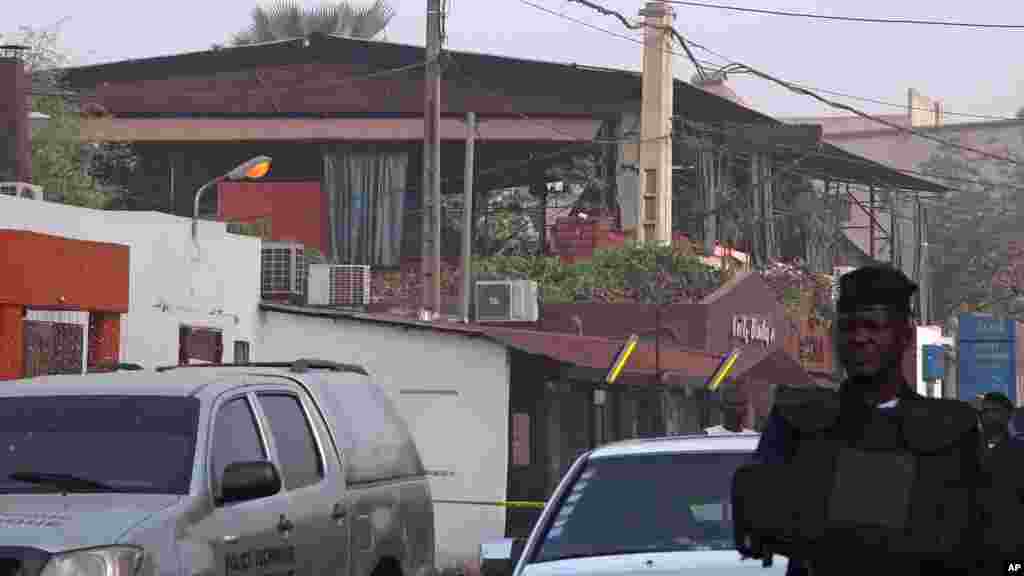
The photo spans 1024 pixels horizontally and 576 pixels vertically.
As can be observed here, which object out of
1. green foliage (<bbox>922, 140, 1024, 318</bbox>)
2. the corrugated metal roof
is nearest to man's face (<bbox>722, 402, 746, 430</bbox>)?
the corrugated metal roof

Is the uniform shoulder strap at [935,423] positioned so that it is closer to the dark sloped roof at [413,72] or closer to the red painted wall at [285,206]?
the dark sloped roof at [413,72]

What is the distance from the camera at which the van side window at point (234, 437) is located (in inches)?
392

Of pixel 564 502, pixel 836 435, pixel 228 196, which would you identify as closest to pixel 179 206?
pixel 228 196

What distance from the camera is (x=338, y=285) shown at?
33.7 m

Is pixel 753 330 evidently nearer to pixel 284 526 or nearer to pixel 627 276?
pixel 627 276

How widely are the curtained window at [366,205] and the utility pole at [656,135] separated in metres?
5.32

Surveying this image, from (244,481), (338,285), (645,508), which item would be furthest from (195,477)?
(338,285)

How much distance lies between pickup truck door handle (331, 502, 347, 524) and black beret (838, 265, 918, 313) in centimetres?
604

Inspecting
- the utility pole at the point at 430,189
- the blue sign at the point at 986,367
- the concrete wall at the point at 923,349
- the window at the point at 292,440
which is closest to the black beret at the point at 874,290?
the window at the point at 292,440

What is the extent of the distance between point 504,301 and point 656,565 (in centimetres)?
2552

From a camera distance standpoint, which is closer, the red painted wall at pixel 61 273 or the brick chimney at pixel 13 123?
the red painted wall at pixel 61 273

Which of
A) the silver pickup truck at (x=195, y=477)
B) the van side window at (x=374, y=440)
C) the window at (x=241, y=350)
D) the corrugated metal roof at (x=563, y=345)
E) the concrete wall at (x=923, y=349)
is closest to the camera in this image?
the silver pickup truck at (x=195, y=477)

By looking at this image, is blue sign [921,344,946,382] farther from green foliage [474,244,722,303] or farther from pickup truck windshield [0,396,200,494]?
pickup truck windshield [0,396,200,494]

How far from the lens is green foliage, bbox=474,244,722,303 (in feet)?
133
